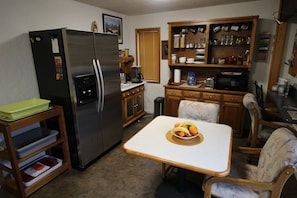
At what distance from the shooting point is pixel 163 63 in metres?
4.16

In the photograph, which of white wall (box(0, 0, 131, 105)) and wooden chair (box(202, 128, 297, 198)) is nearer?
wooden chair (box(202, 128, 297, 198))

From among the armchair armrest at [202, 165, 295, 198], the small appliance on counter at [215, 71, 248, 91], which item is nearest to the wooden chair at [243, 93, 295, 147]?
the small appliance on counter at [215, 71, 248, 91]

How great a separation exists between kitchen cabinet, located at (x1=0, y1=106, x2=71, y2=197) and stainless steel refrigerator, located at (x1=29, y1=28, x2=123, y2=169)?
0.09 metres

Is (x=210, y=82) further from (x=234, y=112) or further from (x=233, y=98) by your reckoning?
(x=234, y=112)

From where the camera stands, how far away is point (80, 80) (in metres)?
2.20

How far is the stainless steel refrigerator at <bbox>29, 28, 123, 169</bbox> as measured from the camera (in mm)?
2104

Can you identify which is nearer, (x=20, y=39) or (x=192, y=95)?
(x=20, y=39)

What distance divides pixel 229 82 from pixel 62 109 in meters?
2.76

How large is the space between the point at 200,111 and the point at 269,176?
1.05 m

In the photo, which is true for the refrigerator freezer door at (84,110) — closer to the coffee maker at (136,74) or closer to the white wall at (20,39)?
the white wall at (20,39)

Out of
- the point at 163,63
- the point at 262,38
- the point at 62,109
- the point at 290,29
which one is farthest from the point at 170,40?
the point at 62,109

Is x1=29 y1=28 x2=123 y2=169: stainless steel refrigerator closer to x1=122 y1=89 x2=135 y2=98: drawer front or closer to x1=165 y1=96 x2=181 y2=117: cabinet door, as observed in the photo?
x1=122 y1=89 x2=135 y2=98: drawer front

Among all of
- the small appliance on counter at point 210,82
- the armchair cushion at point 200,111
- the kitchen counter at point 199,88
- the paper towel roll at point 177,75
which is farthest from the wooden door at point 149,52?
the armchair cushion at point 200,111

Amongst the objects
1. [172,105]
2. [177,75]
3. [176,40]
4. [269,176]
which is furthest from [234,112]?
[269,176]
